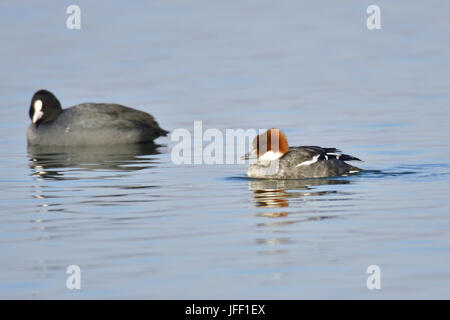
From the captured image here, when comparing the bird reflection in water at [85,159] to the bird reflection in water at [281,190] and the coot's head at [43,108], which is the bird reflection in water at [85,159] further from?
the bird reflection in water at [281,190]

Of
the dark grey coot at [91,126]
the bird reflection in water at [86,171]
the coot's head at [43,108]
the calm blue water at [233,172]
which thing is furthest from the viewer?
the coot's head at [43,108]

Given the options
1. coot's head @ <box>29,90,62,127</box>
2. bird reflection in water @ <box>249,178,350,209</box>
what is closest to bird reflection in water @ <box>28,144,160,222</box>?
coot's head @ <box>29,90,62,127</box>

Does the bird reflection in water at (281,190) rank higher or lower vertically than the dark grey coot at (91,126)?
lower

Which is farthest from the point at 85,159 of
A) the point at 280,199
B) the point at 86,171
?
the point at 280,199

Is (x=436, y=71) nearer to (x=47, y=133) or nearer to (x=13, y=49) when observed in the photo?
(x=47, y=133)

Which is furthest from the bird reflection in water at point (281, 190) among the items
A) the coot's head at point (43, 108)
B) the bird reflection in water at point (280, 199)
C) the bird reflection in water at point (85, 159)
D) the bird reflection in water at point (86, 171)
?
the coot's head at point (43, 108)

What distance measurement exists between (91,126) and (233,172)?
579cm

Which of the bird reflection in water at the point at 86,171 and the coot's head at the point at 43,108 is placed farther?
the coot's head at the point at 43,108

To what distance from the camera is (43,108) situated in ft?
79.0

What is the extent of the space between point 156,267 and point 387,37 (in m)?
27.3

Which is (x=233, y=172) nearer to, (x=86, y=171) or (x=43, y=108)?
(x=86, y=171)

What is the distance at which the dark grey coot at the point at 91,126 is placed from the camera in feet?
77.2

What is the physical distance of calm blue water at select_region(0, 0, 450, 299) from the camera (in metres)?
11.8

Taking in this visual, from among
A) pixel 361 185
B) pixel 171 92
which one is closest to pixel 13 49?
pixel 171 92
